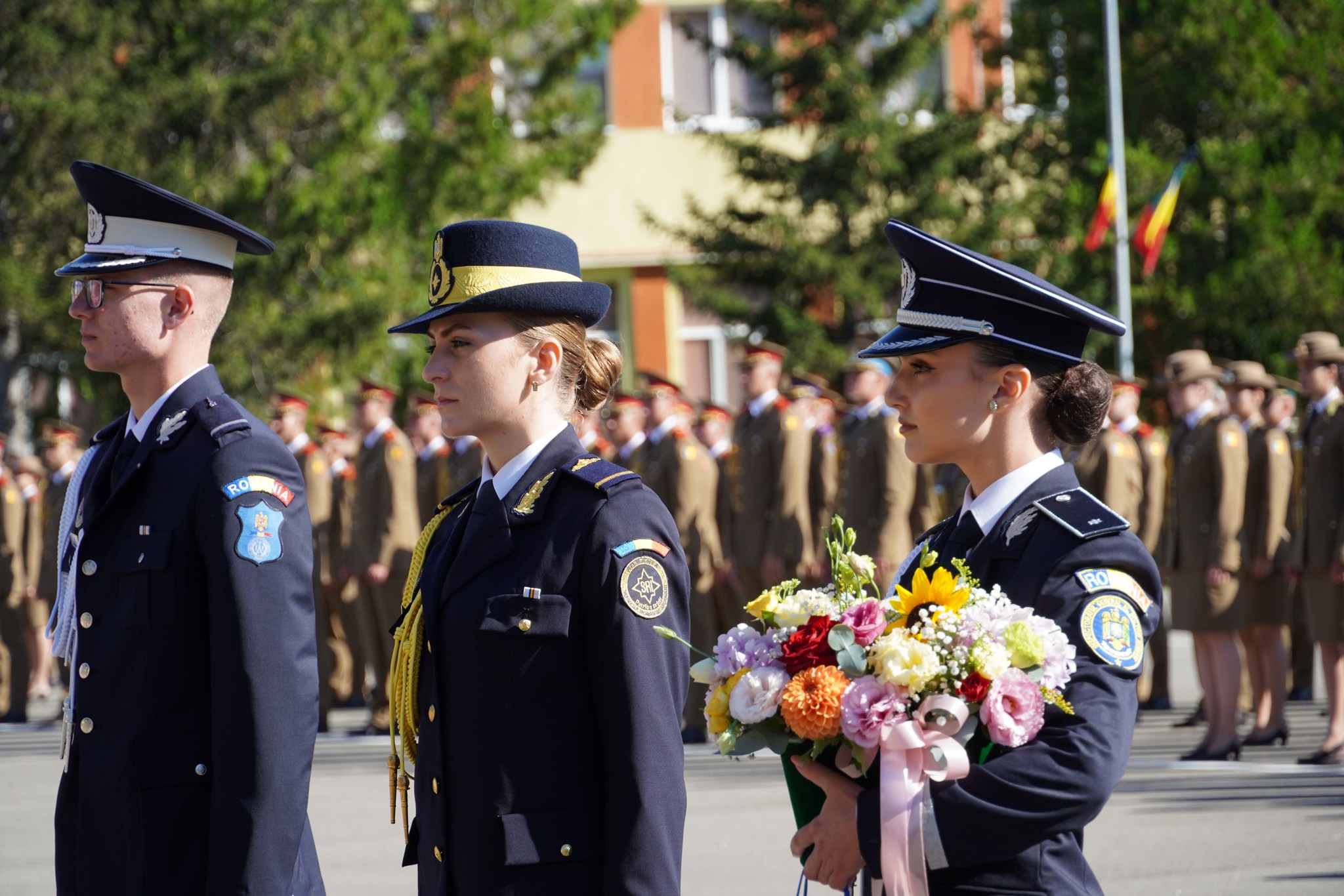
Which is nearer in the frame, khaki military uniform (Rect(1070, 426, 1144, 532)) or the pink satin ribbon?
the pink satin ribbon

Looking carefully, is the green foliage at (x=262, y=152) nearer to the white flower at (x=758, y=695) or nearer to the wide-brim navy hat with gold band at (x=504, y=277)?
the wide-brim navy hat with gold band at (x=504, y=277)

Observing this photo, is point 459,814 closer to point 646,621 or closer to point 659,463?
point 646,621

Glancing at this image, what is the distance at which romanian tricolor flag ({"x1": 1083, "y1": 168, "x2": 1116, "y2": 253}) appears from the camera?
1923 centimetres

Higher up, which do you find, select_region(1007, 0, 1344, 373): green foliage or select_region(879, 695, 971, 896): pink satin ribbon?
select_region(1007, 0, 1344, 373): green foliage

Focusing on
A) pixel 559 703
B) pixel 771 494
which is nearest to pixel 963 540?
pixel 559 703

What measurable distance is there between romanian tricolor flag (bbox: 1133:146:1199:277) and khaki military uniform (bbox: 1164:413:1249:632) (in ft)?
31.5

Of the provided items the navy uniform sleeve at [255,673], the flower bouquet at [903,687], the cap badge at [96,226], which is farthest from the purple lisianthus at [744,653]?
the cap badge at [96,226]

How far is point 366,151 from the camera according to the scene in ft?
66.9

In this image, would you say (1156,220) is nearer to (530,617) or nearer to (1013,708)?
(530,617)

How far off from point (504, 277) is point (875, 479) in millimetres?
9147

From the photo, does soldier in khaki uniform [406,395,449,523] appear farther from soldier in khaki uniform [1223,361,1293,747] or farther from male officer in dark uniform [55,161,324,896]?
male officer in dark uniform [55,161,324,896]

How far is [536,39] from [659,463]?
12.0 metres

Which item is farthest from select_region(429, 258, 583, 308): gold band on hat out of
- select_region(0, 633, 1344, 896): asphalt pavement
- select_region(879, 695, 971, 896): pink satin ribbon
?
select_region(0, 633, 1344, 896): asphalt pavement

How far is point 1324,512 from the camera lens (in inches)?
393
